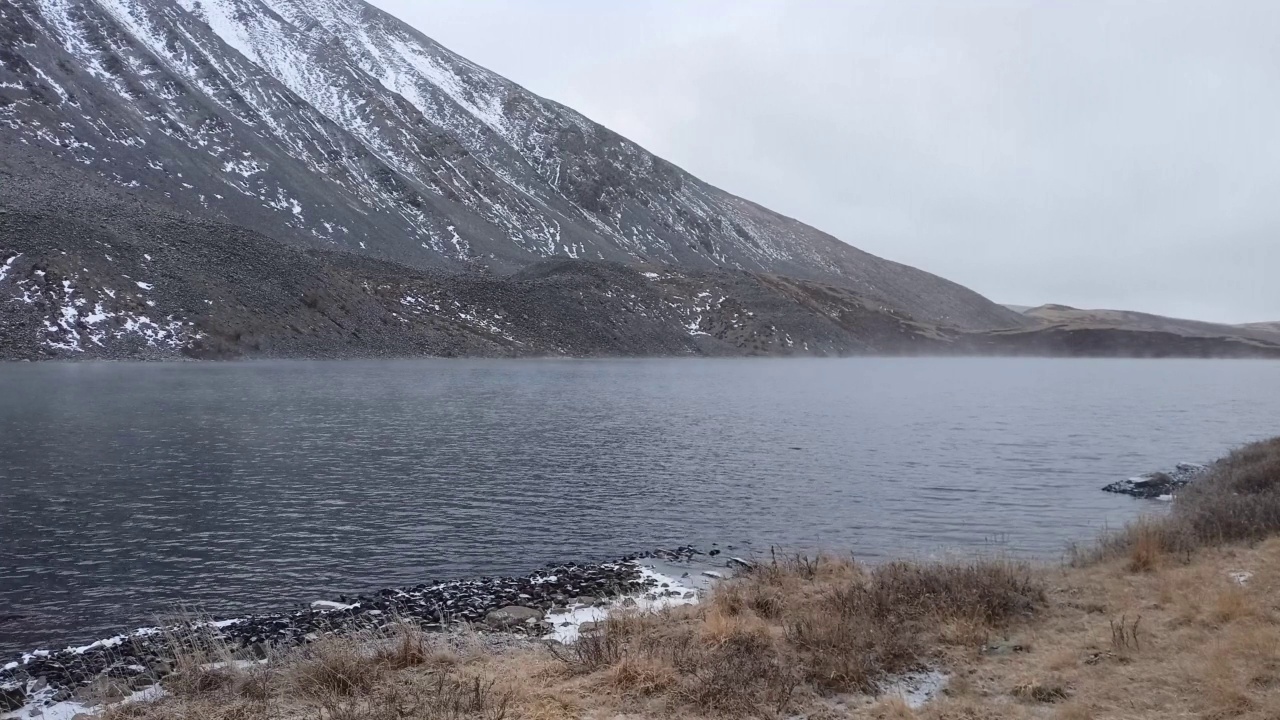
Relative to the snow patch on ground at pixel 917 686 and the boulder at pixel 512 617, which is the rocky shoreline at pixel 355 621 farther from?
the snow patch on ground at pixel 917 686

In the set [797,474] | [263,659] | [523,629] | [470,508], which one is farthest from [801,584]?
[797,474]

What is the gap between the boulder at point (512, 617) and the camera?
13.6 m

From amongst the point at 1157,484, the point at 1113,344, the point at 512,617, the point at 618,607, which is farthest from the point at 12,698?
the point at 1113,344

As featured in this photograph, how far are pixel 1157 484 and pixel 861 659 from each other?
73.6ft

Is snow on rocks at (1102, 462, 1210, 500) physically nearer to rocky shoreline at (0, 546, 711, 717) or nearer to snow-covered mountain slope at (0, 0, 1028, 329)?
rocky shoreline at (0, 546, 711, 717)

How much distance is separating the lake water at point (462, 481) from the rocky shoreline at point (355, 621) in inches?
39.6

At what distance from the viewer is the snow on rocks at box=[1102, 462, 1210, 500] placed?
2612 centimetres

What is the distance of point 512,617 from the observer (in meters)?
13.9

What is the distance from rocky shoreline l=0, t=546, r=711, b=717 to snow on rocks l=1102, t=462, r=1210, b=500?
50.7 ft

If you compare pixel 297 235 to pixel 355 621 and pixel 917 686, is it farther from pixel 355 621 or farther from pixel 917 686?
pixel 917 686

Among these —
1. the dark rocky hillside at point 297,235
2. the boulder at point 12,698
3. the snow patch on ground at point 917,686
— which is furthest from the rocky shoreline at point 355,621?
the dark rocky hillside at point 297,235

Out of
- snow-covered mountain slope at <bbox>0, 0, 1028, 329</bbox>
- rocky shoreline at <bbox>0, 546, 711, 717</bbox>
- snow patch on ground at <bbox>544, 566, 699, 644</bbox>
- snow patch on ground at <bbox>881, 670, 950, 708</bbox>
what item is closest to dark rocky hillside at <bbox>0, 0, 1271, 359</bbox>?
snow-covered mountain slope at <bbox>0, 0, 1028, 329</bbox>

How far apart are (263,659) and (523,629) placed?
144 inches

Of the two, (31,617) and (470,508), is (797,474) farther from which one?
(31,617)
